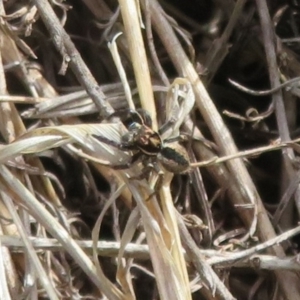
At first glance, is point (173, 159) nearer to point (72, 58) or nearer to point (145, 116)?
point (145, 116)

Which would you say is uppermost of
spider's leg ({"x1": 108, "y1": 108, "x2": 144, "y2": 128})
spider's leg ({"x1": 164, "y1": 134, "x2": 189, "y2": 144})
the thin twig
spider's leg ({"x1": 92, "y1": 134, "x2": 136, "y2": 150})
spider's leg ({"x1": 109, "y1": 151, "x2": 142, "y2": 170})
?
the thin twig

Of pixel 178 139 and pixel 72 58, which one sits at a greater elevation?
pixel 72 58

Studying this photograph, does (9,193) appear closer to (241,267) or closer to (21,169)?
(21,169)

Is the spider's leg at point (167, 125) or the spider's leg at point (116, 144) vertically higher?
the spider's leg at point (167, 125)

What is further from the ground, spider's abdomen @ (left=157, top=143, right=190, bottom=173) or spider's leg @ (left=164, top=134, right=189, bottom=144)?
spider's leg @ (left=164, top=134, right=189, bottom=144)

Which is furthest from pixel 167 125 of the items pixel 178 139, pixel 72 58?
pixel 72 58

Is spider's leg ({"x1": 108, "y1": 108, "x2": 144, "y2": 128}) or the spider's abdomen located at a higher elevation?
spider's leg ({"x1": 108, "y1": 108, "x2": 144, "y2": 128})

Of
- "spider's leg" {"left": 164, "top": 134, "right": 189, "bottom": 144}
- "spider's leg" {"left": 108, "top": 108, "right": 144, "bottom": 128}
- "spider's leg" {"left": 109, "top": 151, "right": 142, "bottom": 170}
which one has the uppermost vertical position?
"spider's leg" {"left": 108, "top": 108, "right": 144, "bottom": 128}
